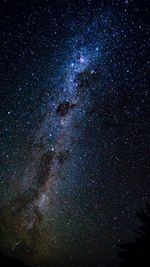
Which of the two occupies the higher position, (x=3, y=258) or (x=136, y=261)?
(x=136, y=261)

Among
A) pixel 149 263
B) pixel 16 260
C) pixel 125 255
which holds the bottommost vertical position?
pixel 16 260

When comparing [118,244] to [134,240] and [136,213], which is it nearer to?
[134,240]

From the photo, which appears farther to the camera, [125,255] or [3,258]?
[3,258]

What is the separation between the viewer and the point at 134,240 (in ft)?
37.3

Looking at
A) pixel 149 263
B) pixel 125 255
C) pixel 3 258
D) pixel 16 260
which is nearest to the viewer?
pixel 149 263

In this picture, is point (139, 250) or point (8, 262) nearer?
point (139, 250)

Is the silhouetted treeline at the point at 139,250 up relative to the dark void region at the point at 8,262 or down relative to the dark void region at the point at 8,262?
up

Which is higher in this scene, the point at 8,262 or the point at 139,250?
the point at 139,250

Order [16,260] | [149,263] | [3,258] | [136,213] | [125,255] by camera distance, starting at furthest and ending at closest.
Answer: [16,260] < [3,258] < [136,213] < [125,255] < [149,263]

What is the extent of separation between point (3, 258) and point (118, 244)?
615 centimetres

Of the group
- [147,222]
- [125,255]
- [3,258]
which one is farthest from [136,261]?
[3,258]

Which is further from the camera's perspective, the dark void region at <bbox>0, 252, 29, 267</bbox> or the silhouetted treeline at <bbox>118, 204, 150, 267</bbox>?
the dark void region at <bbox>0, 252, 29, 267</bbox>

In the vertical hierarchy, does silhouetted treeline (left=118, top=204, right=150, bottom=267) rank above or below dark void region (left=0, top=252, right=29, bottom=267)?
above

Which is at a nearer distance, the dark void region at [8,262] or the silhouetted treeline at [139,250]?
the silhouetted treeline at [139,250]
